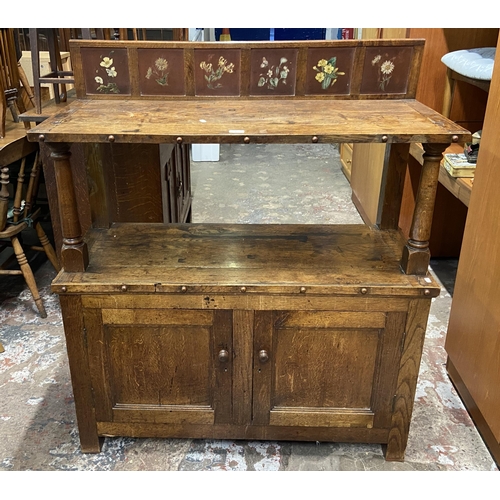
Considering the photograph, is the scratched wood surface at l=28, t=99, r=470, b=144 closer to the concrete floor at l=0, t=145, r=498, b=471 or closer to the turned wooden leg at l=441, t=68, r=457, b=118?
the concrete floor at l=0, t=145, r=498, b=471

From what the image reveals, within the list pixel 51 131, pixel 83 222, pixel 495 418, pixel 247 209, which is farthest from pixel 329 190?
pixel 51 131

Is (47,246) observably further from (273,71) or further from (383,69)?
(383,69)

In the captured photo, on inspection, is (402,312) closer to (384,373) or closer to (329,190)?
(384,373)

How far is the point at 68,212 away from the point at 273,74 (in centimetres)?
86

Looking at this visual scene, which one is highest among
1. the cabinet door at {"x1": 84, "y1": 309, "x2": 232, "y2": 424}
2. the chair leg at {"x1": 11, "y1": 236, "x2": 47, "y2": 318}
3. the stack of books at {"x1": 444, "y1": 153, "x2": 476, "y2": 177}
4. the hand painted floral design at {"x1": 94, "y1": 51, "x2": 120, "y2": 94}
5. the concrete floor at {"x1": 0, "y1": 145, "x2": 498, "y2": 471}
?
the hand painted floral design at {"x1": 94, "y1": 51, "x2": 120, "y2": 94}

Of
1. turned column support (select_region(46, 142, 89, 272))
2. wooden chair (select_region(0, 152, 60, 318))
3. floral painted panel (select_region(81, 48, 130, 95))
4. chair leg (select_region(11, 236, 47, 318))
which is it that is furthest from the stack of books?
chair leg (select_region(11, 236, 47, 318))

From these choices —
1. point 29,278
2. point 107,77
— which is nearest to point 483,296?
point 107,77

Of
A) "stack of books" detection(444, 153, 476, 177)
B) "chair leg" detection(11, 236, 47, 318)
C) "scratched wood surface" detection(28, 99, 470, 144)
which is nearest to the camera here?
"scratched wood surface" detection(28, 99, 470, 144)

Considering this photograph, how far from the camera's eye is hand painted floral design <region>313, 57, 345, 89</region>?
1.89m

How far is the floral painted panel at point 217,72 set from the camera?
1.87m

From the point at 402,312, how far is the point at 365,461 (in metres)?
0.64

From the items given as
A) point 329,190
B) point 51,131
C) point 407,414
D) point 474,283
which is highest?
point 51,131

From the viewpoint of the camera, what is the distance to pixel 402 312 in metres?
1.75

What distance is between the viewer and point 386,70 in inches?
74.8
